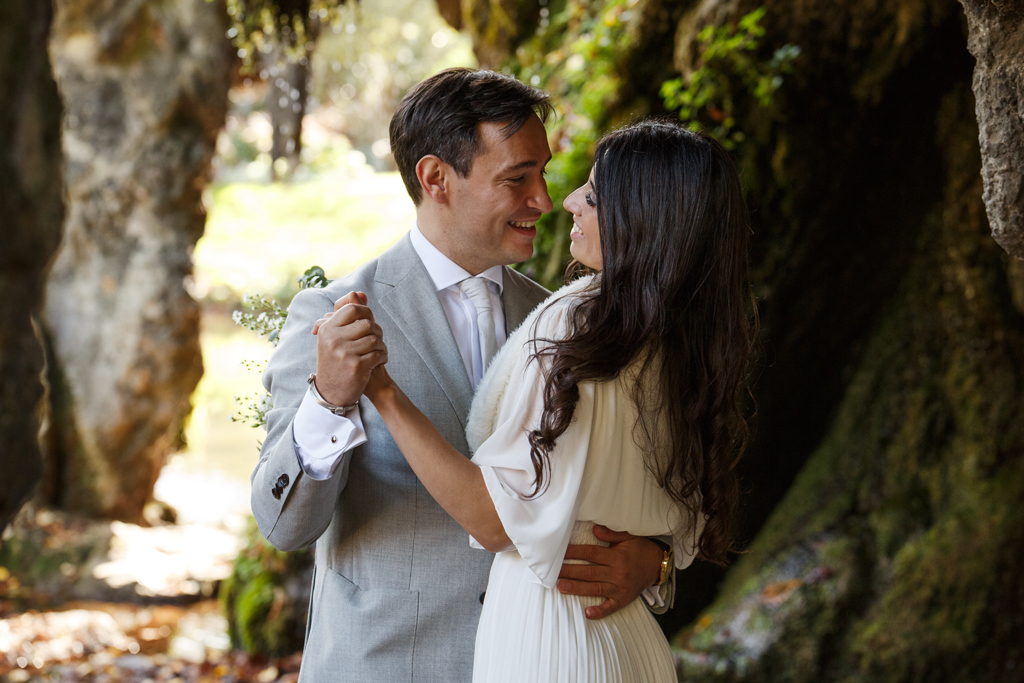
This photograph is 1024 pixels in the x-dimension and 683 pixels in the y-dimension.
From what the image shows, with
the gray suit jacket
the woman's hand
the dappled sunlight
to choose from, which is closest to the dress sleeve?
the woman's hand

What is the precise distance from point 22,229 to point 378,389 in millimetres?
1433

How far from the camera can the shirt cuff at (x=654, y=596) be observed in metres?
2.07

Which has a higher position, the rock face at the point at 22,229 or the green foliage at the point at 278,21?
the green foliage at the point at 278,21

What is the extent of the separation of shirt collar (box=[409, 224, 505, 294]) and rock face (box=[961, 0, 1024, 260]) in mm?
1241

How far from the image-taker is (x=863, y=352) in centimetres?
433

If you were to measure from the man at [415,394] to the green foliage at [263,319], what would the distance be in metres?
0.14

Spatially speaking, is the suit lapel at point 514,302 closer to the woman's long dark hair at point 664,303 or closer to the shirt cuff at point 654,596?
the woman's long dark hair at point 664,303

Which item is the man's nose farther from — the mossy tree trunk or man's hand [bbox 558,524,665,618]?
the mossy tree trunk

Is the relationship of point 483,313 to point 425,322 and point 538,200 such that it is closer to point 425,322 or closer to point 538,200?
point 425,322

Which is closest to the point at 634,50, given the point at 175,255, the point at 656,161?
the point at 656,161

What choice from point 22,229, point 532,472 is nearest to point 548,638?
point 532,472

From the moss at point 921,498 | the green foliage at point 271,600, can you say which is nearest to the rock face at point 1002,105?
the moss at point 921,498

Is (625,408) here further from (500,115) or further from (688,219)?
(500,115)

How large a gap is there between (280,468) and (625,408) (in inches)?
29.6
